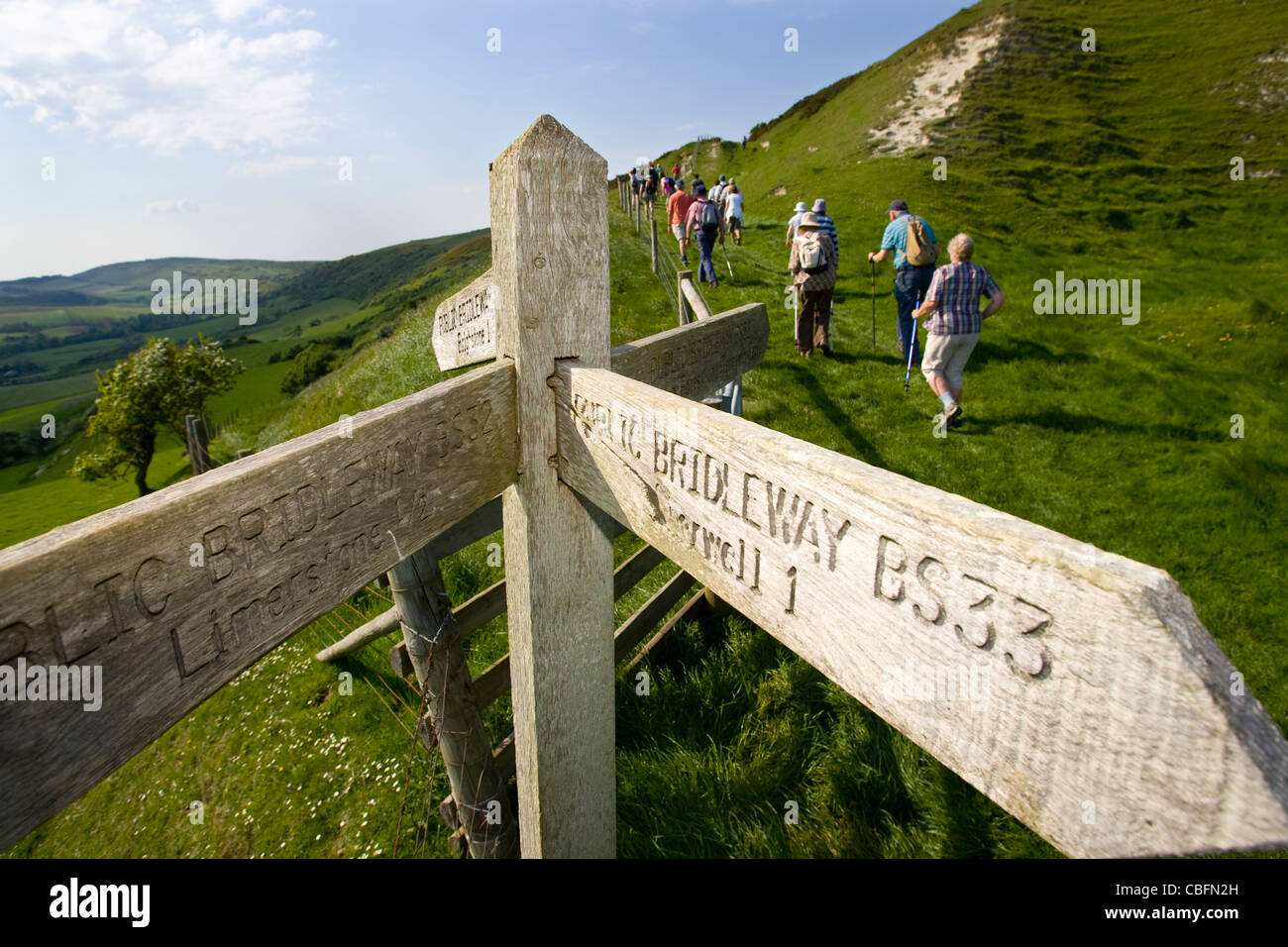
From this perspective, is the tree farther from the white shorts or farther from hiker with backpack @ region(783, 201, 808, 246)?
the white shorts

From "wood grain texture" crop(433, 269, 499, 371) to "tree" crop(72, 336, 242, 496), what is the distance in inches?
1698

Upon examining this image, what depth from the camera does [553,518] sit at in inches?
55.3

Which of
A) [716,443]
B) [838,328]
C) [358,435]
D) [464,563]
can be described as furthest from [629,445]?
[838,328]

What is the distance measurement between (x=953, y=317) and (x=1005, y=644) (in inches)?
281

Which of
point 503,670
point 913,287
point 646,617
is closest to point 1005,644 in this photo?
point 503,670

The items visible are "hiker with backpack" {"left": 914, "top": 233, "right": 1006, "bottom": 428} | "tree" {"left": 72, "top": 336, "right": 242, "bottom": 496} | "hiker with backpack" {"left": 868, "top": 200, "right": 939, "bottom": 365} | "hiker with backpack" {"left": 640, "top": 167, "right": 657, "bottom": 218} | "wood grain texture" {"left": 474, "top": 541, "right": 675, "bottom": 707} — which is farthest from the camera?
"tree" {"left": 72, "top": 336, "right": 242, "bottom": 496}

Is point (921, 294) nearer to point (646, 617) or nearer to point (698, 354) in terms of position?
point (646, 617)

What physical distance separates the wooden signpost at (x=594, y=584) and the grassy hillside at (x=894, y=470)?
174 centimetres

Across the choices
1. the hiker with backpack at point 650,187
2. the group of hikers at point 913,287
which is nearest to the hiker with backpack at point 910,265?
the group of hikers at point 913,287

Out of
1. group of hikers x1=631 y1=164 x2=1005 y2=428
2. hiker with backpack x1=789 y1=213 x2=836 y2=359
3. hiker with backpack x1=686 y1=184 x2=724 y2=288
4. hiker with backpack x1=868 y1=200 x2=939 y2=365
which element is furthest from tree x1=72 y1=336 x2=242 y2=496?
hiker with backpack x1=868 y1=200 x2=939 y2=365

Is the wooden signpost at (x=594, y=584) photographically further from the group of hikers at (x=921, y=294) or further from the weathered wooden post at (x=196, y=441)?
the weathered wooden post at (x=196, y=441)

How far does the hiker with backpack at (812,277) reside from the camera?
8.57m

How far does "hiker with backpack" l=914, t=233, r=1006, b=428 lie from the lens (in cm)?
673

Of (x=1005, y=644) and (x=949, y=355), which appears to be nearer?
(x=1005, y=644)
